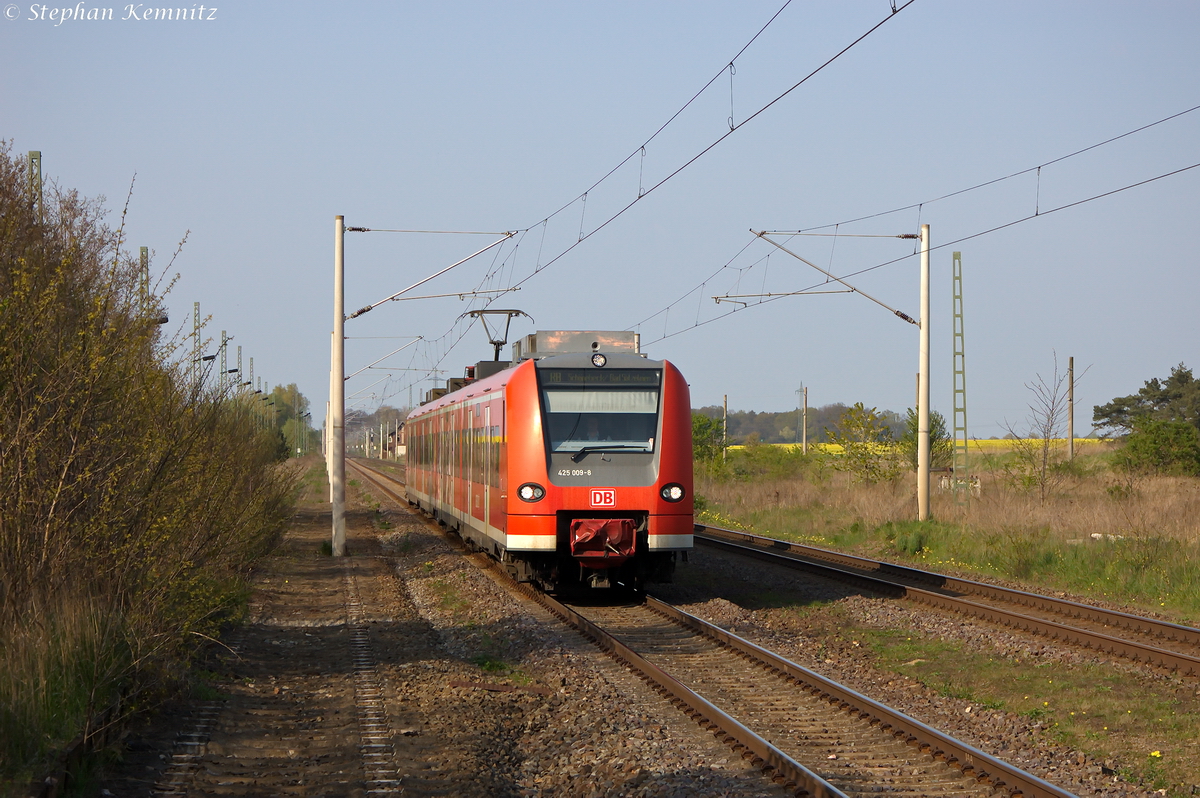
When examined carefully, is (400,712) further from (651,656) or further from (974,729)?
(974,729)

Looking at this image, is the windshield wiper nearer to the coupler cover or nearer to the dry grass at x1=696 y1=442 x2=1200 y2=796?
the coupler cover

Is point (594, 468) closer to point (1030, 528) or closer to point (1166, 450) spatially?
point (1030, 528)

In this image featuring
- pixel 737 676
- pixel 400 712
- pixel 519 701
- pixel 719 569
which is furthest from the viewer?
pixel 719 569

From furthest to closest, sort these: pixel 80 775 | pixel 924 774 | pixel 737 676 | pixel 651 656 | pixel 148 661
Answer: pixel 651 656 < pixel 737 676 < pixel 148 661 < pixel 924 774 < pixel 80 775

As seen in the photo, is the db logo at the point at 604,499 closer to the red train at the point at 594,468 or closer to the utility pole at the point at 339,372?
the red train at the point at 594,468

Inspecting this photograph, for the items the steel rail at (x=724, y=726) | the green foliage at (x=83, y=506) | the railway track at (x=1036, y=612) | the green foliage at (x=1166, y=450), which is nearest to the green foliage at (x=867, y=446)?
the green foliage at (x=1166, y=450)

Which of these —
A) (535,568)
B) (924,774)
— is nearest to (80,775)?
(924,774)

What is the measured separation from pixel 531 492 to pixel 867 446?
68.1ft

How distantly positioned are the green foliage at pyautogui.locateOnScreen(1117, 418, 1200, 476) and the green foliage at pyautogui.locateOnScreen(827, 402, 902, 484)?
1037 cm

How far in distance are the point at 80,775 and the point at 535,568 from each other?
9.42 metres

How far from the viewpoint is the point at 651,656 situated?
11102mm

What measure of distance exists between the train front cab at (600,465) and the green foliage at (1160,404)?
6189cm

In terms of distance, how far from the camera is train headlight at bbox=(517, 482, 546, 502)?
1433cm

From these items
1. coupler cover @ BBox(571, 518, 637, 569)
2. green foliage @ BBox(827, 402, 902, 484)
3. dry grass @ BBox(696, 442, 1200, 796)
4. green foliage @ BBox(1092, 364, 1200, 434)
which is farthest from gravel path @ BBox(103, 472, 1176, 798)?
green foliage @ BBox(1092, 364, 1200, 434)
